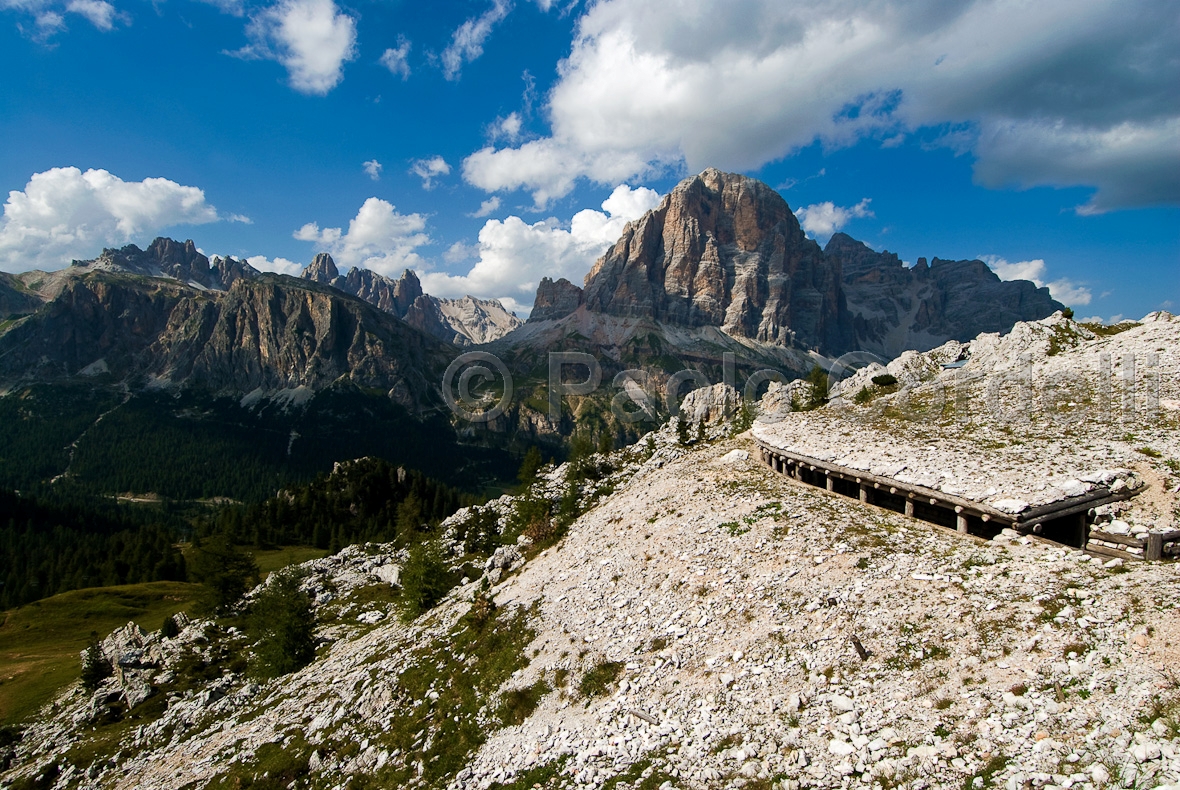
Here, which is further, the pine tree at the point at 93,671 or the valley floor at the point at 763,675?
the pine tree at the point at 93,671

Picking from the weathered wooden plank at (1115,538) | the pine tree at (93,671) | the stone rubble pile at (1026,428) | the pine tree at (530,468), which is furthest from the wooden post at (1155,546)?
the pine tree at (530,468)

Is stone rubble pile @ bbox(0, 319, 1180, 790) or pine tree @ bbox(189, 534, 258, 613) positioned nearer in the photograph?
stone rubble pile @ bbox(0, 319, 1180, 790)

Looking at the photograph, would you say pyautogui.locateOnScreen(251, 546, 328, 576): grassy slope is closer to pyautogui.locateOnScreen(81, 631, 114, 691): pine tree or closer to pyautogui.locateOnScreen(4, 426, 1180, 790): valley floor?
pyautogui.locateOnScreen(81, 631, 114, 691): pine tree

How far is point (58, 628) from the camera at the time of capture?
277 ft

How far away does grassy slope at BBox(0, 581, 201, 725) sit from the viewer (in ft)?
196

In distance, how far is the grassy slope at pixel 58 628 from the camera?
196ft

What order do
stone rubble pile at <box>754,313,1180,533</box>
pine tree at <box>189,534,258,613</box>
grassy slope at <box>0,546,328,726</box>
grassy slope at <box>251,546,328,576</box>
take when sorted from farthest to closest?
1. grassy slope at <box>251,546,328,576</box>
2. pine tree at <box>189,534,258,613</box>
3. grassy slope at <box>0,546,328,726</box>
4. stone rubble pile at <box>754,313,1180,533</box>

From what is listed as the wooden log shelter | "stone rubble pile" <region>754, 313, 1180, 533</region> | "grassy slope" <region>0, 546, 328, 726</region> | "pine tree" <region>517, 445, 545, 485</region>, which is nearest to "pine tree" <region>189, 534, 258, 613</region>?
"grassy slope" <region>0, 546, 328, 726</region>

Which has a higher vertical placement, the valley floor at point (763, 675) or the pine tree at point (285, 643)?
the valley floor at point (763, 675)

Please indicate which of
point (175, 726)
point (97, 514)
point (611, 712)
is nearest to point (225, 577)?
point (175, 726)

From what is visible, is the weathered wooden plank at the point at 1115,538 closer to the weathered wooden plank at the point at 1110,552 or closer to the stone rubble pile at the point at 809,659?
the weathered wooden plank at the point at 1110,552

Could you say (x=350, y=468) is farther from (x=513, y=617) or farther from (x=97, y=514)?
(x=513, y=617)

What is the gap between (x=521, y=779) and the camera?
58.9 feet

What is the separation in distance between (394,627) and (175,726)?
15958 millimetres
